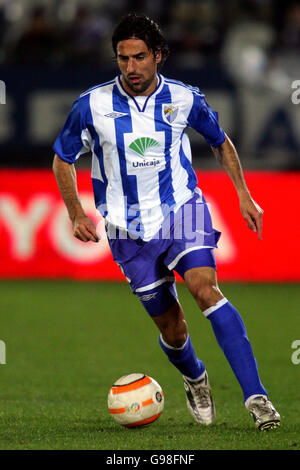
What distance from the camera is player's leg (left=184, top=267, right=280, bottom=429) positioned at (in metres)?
4.66

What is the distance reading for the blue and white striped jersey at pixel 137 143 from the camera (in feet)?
16.4

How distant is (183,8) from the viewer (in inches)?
558

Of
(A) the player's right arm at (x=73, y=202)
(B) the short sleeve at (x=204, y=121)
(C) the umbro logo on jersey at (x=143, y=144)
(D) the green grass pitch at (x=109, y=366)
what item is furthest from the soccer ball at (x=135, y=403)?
(B) the short sleeve at (x=204, y=121)

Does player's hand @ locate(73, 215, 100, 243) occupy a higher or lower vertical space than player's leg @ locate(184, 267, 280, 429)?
higher

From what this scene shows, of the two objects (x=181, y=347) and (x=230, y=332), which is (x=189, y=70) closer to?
(x=181, y=347)

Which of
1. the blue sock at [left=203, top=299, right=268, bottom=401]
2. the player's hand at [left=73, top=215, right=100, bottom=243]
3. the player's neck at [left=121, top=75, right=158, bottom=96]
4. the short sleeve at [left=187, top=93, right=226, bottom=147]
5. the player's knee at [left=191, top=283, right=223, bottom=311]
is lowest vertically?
the blue sock at [left=203, top=299, right=268, bottom=401]

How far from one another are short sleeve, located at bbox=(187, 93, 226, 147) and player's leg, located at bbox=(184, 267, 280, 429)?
773 mm

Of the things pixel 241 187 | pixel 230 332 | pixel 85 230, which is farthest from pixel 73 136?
pixel 230 332

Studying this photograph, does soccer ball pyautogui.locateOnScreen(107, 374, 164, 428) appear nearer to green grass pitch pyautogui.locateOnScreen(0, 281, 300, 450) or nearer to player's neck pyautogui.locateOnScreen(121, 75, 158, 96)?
green grass pitch pyautogui.locateOnScreen(0, 281, 300, 450)

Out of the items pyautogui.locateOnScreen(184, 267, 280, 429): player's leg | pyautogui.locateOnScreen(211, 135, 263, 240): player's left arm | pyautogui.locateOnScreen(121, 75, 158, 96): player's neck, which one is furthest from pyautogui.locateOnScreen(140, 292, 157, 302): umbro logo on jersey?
pyautogui.locateOnScreen(121, 75, 158, 96): player's neck

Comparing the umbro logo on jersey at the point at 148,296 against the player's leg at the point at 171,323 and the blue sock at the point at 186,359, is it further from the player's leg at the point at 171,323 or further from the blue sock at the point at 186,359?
the blue sock at the point at 186,359

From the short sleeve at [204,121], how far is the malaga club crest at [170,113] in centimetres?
9

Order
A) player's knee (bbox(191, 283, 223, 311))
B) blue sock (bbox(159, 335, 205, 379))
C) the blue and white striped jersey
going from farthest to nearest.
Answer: blue sock (bbox(159, 335, 205, 379)) → the blue and white striped jersey → player's knee (bbox(191, 283, 223, 311))
